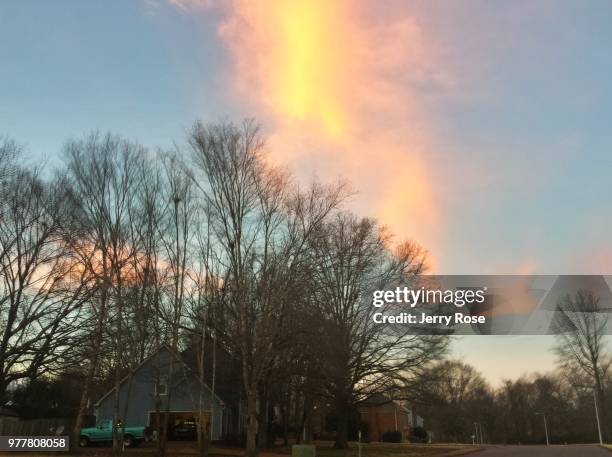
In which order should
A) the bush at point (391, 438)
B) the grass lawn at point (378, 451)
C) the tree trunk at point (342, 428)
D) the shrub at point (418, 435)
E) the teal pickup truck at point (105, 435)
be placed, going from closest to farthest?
the grass lawn at point (378, 451) → the teal pickup truck at point (105, 435) → the tree trunk at point (342, 428) → the bush at point (391, 438) → the shrub at point (418, 435)

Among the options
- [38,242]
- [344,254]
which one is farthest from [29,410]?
[344,254]

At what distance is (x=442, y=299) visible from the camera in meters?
34.0

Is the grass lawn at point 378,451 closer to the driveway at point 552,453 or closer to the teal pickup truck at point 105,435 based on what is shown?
the driveway at point 552,453

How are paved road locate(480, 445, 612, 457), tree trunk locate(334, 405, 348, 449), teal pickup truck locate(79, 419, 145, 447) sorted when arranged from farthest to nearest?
1. paved road locate(480, 445, 612, 457)
2. tree trunk locate(334, 405, 348, 449)
3. teal pickup truck locate(79, 419, 145, 447)

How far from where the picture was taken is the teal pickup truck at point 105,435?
110ft

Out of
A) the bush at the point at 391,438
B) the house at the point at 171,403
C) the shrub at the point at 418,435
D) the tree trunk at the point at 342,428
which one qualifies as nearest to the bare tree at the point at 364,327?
the tree trunk at the point at 342,428

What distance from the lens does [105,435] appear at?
33.7 metres

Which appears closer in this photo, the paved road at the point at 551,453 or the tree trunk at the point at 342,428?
the tree trunk at the point at 342,428

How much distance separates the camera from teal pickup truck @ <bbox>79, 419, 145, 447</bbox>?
33500mm

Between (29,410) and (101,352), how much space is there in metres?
27.4

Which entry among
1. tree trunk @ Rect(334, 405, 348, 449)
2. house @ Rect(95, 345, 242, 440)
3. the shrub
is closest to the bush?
the shrub

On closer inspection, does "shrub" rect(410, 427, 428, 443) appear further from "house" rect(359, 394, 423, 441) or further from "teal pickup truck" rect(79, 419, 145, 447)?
"teal pickup truck" rect(79, 419, 145, 447)

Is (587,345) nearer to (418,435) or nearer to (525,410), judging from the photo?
(418,435)

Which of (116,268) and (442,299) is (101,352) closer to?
(116,268)
